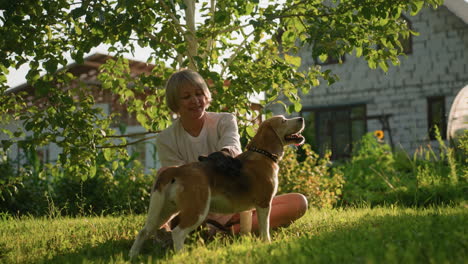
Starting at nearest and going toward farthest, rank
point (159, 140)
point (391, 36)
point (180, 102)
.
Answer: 1. point (180, 102)
2. point (159, 140)
3. point (391, 36)

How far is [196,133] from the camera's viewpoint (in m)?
4.52

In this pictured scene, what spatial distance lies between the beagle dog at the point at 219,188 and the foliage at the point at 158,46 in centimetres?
102

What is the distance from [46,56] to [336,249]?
3.22 meters

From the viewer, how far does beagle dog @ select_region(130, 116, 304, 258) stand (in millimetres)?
3525

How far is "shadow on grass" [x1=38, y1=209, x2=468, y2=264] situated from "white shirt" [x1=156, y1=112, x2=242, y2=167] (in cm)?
81

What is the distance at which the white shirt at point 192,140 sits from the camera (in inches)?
174

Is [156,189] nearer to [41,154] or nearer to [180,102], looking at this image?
[180,102]

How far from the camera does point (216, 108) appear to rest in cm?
575

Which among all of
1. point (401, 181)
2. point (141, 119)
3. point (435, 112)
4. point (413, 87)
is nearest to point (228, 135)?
point (141, 119)

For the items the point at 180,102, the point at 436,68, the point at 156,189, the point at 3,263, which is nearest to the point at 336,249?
the point at 156,189

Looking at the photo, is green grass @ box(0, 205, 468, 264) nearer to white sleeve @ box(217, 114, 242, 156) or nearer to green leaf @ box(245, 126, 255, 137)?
white sleeve @ box(217, 114, 242, 156)

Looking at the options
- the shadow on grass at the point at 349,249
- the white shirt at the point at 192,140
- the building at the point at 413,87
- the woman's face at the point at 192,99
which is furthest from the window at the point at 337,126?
the woman's face at the point at 192,99

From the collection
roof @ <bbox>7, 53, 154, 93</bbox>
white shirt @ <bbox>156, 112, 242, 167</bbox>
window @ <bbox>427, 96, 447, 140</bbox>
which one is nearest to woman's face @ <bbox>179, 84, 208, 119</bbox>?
white shirt @ <bbox>156, 112, 242, 167</bbox>

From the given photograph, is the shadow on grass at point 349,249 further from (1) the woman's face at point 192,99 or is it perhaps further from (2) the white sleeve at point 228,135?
(1) the woman's face at point 192,99
